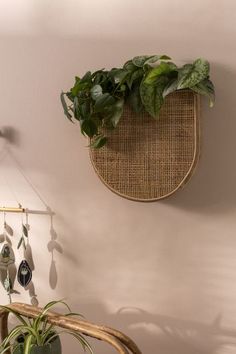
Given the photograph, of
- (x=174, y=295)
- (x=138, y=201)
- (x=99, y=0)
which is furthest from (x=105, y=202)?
(x=99, y=0)

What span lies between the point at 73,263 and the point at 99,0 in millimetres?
913

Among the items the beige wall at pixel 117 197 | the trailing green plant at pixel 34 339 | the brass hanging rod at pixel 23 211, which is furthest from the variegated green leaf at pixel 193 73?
the trailing green plant at pixel 34 339

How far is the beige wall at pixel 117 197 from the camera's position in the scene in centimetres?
122

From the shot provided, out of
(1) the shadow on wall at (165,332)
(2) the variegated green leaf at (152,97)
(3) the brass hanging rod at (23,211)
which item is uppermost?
(2) the variegated green leaf at (152,97)

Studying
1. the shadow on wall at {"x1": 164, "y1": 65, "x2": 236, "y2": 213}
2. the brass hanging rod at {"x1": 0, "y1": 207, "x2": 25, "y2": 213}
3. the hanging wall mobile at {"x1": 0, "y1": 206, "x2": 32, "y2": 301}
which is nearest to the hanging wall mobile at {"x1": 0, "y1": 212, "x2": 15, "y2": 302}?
the hanging wall mobile at {"x1": 0, "y1": 206, "x2": 32, "y2": 301}

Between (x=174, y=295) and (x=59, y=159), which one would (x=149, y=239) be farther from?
(x=59, y=159)

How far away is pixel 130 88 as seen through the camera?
115 cm

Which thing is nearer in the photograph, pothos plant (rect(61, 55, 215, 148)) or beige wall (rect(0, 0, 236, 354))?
pothos plant (rect(61, 55, 215, 148))

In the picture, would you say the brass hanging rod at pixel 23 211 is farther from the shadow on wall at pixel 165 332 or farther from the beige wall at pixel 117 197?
the shadow on wall at pixel 165 332

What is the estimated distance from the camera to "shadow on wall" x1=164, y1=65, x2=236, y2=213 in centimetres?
120

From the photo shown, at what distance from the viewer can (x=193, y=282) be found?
127cm

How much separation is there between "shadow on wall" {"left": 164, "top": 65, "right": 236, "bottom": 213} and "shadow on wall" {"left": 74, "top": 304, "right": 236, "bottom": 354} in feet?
1.30

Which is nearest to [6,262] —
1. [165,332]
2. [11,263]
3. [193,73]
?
[11,263]

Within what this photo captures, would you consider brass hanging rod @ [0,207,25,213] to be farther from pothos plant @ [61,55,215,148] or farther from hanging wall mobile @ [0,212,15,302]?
pothos plant @ [61,55,215,148]
